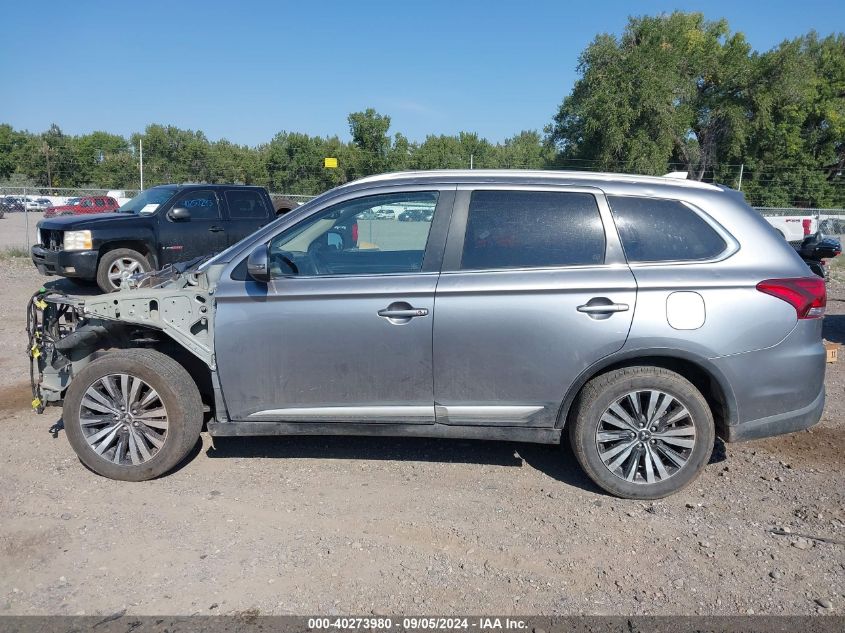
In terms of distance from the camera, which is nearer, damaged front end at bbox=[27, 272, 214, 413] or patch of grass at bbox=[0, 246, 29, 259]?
damaged front end at bbox=[27, 272, 214, 413]

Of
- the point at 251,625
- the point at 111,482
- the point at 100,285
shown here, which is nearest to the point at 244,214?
the point at 100,285

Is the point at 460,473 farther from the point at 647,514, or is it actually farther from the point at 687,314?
the point at 687,314

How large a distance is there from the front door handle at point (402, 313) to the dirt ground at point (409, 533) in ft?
3.70

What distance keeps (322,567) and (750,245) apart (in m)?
3.04

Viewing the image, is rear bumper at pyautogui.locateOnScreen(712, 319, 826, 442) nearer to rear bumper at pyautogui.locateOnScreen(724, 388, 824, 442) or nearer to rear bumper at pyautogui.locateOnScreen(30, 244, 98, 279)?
rear bumper at pyautogui.locateOnScreen(724, 388, 824, 442)

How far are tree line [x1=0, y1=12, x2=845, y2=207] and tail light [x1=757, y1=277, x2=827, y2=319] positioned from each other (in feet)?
61.5

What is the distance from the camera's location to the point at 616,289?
3.95m

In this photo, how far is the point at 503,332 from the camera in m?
3.99

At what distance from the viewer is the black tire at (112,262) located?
1102 centimetres

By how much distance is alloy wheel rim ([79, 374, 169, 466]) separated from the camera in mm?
4305

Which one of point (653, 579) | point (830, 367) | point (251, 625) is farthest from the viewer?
point (830, 367)

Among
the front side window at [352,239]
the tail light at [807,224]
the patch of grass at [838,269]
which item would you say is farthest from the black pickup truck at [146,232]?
the patch of grass at [838,269]

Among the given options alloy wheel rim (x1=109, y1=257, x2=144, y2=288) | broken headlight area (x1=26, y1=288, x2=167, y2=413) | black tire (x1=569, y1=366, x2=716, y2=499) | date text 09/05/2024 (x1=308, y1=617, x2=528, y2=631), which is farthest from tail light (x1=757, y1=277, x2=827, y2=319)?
alloy wheel rim (x1=109, y1=257, x2=144, y2=288)

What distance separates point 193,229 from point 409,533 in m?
9.06
